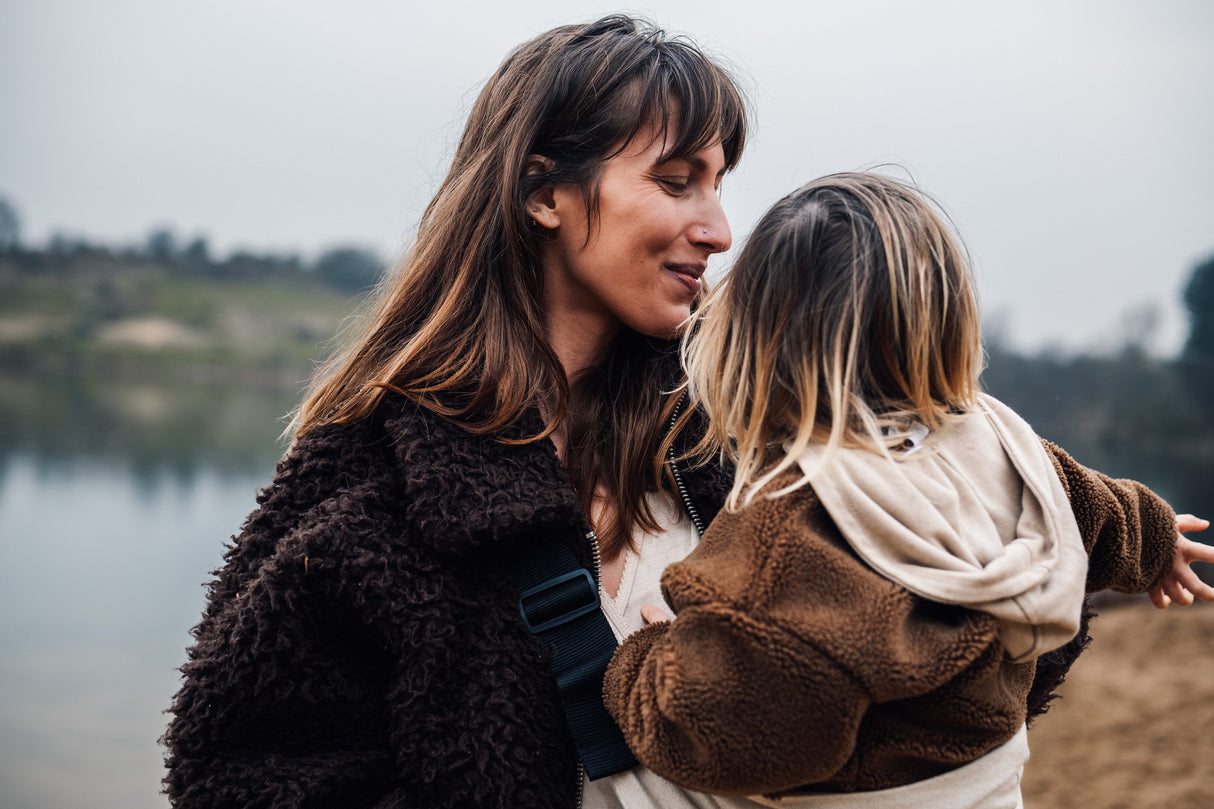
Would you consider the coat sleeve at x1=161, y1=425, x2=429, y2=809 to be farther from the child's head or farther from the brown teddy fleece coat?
the child's head

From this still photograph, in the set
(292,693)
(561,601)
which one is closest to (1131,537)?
(561,601)

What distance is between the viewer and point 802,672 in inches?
35.7

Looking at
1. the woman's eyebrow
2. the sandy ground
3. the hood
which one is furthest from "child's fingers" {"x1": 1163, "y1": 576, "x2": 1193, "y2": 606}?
the sandy ground

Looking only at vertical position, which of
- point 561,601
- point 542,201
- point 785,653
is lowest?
point 561,601

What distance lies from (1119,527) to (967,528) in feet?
1.03

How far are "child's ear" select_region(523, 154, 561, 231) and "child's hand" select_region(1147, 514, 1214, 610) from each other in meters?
0.94

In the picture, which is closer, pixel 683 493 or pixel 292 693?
pixel 292 693

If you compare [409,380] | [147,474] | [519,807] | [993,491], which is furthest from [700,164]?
[147,474]

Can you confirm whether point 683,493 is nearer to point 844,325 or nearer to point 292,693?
point 844,325

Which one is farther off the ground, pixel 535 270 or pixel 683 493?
pixel 535 270

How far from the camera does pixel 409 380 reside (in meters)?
1.39

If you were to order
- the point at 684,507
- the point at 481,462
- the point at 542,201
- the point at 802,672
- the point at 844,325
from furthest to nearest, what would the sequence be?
the point at 542,201 < the point at 684,507 < the point at 481,462 < the point at 844,325 < the point at 802,672

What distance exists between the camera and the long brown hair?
4.59ft

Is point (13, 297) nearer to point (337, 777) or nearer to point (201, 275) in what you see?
point (201, 275)
